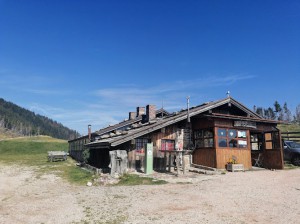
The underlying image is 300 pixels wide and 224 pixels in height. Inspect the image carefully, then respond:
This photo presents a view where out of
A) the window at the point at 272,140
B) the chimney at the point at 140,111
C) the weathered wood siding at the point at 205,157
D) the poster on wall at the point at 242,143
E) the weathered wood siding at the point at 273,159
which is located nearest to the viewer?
the weathered wood siding at the point at 205,157

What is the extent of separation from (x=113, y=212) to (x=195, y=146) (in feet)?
44.8

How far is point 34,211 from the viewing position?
34.0ft

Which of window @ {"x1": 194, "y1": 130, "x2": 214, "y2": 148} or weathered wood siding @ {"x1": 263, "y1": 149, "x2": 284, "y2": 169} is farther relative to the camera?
weathered wood siding @ {"x1": 263, "y1": 149, "x2": 284, "y2": 169}

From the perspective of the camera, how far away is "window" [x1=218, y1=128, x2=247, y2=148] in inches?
Result: 841

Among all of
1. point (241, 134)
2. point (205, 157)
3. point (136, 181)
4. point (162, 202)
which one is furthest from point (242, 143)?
point (162, 202)

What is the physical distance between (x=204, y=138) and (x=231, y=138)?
198 cm

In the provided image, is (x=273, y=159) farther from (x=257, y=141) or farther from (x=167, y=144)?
(x=167, y=144)

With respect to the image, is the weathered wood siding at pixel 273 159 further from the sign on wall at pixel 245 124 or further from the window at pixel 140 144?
the window at pixel 140 144

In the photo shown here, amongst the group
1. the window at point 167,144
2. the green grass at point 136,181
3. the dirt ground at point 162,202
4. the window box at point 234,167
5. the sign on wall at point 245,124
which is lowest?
the dirt ground at point 162,202

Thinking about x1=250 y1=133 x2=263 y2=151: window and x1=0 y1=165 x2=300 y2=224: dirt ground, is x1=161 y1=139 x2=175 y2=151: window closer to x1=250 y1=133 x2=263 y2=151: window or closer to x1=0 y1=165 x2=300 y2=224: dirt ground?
x1=0 y1=165 x2=300 y2=224: dirt ground

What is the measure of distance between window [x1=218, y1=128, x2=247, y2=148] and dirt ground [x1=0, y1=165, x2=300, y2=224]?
4759mm

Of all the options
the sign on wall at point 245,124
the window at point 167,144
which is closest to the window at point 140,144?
the window at point 167,144

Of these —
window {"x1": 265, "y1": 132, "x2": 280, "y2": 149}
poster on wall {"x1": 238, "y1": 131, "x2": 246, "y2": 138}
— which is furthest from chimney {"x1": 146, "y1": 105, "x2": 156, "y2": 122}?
window {"x1": 265, "y1": 132, "x2": 280, "y2": 149}

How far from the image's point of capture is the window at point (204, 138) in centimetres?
2159
